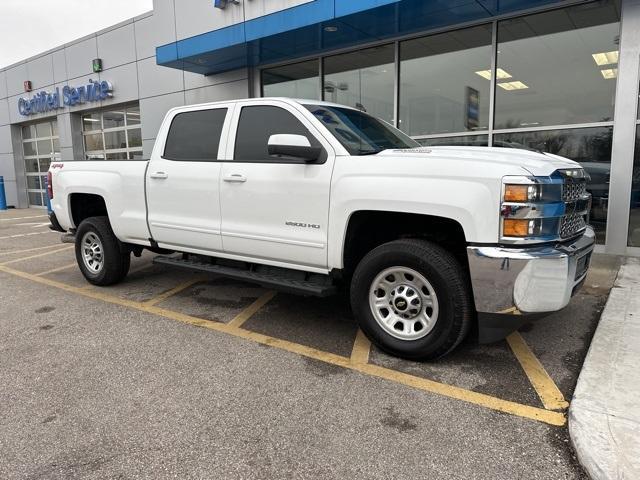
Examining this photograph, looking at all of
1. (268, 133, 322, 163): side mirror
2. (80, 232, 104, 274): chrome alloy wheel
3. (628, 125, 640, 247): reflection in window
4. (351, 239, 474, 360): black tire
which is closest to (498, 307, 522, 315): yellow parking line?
(351, 239, 474, 360): black tire

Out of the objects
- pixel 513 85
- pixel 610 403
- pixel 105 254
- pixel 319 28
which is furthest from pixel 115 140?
pixel 610 403

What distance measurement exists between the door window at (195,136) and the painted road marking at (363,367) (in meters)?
1.63

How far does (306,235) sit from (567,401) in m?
2.25

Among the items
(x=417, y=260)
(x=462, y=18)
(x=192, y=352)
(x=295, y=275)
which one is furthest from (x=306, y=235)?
(x=462, y=18)

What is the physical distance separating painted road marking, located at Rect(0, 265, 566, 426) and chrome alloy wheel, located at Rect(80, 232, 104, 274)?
1.35 feet

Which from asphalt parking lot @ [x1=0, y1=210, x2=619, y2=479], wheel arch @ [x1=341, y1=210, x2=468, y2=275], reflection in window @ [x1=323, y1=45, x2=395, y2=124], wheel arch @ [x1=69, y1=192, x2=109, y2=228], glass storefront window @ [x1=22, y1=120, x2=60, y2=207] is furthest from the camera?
glass storefront window @ [x1=22, y1=120, x2=60, y2=207]

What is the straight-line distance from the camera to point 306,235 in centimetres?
402

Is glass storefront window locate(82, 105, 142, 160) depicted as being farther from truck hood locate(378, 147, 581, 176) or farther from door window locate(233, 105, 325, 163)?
truck hood locate(378, 147, 581, 176)

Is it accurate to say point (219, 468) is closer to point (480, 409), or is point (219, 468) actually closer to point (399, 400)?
point (399, 400)

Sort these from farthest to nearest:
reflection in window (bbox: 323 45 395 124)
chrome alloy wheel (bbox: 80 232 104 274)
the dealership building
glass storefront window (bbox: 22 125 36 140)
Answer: glass storefront window (bbox: 22 125 36 140)
reflection in window (bbox: 323 45 395 124)
the dealership building
chrome alloy wheel (bbox: 80 232 104 274)

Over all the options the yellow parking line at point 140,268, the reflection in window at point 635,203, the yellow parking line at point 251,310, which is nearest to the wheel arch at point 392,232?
the yellow parking line at point 251,310

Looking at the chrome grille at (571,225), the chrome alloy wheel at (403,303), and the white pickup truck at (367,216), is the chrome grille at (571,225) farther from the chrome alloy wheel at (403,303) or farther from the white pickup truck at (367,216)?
the chrome alloy wheel at (403,303)

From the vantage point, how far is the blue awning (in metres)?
7.58

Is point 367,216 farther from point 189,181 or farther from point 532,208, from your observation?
point 189,181
